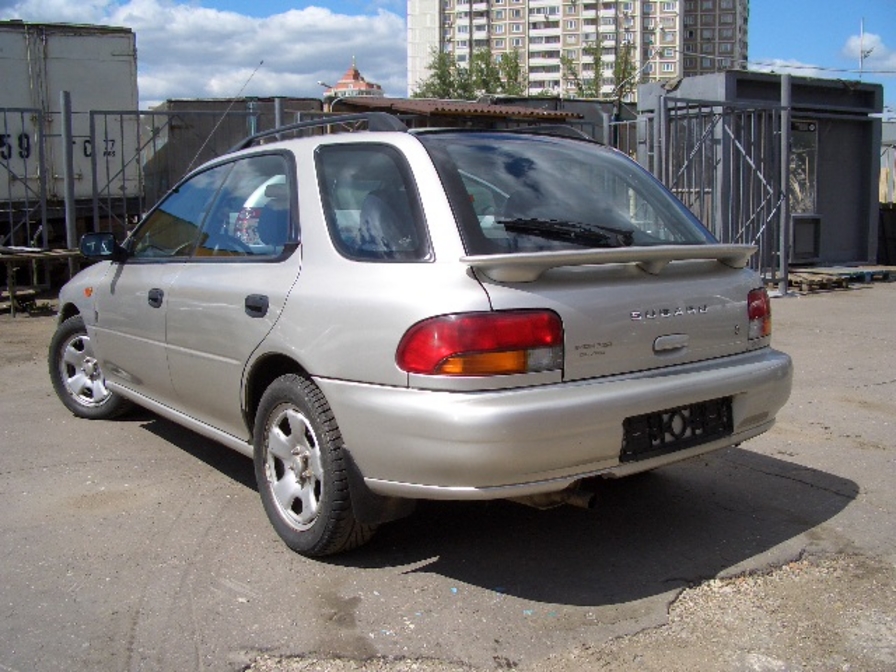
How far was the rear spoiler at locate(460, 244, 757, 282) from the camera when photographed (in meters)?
3.14

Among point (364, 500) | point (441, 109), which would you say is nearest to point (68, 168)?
point (441, 109)

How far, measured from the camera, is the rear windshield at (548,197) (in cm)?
346

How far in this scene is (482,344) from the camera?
311 centimetres

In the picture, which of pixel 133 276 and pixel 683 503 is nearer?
pixel 683 503

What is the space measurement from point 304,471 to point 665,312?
1.55m

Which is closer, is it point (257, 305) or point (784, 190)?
point (257, 305)

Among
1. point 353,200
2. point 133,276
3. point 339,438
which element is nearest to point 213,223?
point 133,276

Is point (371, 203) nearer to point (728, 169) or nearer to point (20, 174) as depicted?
point (728, 169)

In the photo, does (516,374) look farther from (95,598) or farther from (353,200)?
(95,598)

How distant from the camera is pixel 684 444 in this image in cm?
353

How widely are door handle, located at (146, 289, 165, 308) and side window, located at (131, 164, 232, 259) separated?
0.21 meters

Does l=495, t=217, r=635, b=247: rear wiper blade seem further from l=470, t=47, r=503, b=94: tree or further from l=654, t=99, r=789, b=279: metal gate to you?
l=470, t=47, r=503, b=94: tree

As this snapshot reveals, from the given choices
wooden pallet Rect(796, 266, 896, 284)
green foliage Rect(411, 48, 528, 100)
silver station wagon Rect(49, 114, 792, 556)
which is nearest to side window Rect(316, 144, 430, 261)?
silver station wagon Rect(49, 114, 792, 556)

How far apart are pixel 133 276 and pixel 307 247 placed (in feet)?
5.64
